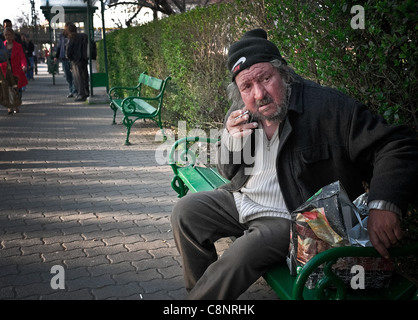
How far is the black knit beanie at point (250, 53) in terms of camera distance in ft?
9.24

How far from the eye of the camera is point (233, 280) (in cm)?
249

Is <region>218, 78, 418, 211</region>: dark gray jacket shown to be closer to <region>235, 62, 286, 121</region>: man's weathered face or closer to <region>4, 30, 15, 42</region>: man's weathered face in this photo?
<region>235, 62, 286, 121</region>: man's weathered face

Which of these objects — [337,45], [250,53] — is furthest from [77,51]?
[250,53]

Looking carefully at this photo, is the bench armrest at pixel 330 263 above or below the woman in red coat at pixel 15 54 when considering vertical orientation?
below

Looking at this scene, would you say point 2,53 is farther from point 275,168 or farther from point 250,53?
point 275,168

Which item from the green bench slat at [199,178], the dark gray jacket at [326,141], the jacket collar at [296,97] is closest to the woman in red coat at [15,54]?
the green bench slat at [199,178]

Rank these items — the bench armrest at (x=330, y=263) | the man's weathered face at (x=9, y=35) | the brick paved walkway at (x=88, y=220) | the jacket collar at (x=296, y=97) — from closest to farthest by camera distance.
A: 1. the bench armrest at (x=330, y=263)
2. the jacket collar at (x=296, y=97)
3. the brick paved walkway at (x=88, y=220)
4. the man's weathered face at (x=9, y=35)

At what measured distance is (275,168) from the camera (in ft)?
9.34

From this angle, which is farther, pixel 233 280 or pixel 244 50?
pixel 244 50

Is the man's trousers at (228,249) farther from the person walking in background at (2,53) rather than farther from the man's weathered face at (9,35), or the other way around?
the man's weathered face at (9,35)

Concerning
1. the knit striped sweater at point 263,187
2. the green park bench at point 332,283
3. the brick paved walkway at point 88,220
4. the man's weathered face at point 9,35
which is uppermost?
the man's weathered face at point 9,35
